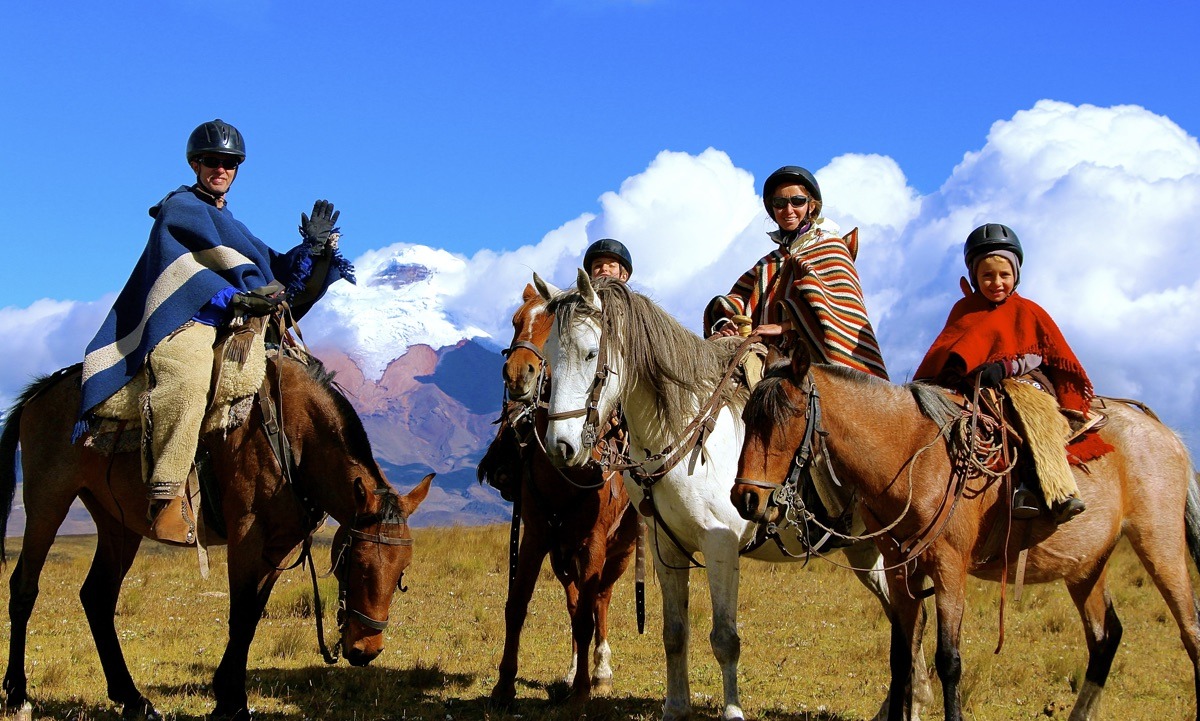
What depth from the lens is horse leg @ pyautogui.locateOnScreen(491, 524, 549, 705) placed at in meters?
6.50

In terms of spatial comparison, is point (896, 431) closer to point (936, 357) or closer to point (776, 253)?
point (936, 357)

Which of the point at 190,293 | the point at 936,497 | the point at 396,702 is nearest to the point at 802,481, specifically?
the point at 936,497

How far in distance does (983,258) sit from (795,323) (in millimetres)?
1194

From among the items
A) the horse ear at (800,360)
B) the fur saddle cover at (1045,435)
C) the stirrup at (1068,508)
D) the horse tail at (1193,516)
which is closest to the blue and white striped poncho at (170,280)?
the horse ear at (800,360)

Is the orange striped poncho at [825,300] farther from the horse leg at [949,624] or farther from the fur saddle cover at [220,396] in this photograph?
the fur saddle cover at [220,396]

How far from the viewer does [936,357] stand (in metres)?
5.68

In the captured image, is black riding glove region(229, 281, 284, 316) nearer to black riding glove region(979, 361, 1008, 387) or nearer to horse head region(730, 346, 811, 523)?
horse head region(730, 346, 811, 523)

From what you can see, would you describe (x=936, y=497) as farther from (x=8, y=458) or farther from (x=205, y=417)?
(x=8, y=458)

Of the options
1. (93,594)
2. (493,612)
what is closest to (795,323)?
(93,594)

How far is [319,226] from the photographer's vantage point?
637 cm

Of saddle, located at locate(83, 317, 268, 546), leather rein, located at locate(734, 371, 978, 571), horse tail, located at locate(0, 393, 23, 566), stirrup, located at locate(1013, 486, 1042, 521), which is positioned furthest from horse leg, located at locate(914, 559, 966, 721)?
horse tail, located at locate(0, 393, 23, 566)

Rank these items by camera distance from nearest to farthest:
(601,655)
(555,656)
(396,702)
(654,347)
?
(654,347) → (396,702) → (601,655) → (555,656)

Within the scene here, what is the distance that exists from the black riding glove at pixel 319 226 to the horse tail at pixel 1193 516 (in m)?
5.83

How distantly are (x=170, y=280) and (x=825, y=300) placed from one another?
13.4 feet
